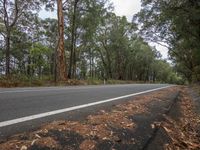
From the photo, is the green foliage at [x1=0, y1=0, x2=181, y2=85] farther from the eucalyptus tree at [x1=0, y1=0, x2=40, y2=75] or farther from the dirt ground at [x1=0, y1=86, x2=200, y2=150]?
the dirt ground at [x1=0, y1=86, x2=200, y2=150]

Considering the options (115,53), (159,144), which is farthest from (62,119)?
(115,53)

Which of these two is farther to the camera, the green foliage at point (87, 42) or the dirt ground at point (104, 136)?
the green foliage at point (87, 42)

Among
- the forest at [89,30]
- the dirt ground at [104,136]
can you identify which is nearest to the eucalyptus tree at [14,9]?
the forest at [89,30]

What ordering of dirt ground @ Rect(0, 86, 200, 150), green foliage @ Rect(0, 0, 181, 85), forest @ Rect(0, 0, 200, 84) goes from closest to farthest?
dirt ground @ Rect(0, 86, 200, 150) → forest @ Rect(0, 0, 200, 84) → green foliage @ Rect(0, 0, 181, 85)

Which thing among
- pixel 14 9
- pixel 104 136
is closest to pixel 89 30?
pixel 14 9

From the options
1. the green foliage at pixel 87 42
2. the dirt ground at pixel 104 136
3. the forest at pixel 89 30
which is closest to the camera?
the dirt ground at pixel 104 136

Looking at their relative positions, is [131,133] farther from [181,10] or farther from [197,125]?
[181,10]

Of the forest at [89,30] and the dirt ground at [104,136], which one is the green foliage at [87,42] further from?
the dirt ground at [104,136]

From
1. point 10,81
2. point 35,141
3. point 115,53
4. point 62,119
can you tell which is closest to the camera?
point 35,141

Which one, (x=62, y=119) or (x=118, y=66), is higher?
(x=118, y=66)

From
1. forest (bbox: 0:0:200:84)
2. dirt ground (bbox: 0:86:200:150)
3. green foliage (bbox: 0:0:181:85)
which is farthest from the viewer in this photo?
green foliage (bbox: 0:0:181:85)

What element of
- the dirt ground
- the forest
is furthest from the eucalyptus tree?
the dirt ground

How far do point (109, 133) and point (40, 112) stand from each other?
1.94 meters

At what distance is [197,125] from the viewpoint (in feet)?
21.7
